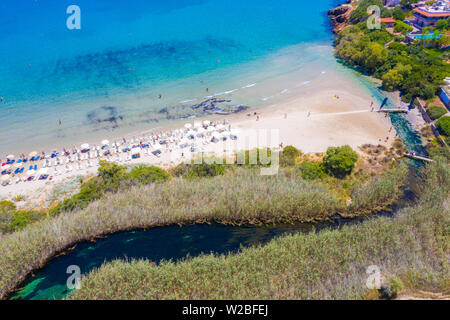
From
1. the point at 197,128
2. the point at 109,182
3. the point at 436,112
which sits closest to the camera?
the point at 109,182

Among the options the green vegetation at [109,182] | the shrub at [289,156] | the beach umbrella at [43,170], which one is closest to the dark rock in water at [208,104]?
the shrub at [289,156]

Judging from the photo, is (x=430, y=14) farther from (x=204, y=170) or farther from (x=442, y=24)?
(x=204, y=170)

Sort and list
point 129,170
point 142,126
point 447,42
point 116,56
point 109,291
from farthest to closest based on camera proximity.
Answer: point 116,56
point 447,42
point 142,126
point 129,170
point 109,291

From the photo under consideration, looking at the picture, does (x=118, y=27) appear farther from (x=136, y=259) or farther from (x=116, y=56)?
(x=136, y=259)

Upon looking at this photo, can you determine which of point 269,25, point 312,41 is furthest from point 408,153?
point 269,25

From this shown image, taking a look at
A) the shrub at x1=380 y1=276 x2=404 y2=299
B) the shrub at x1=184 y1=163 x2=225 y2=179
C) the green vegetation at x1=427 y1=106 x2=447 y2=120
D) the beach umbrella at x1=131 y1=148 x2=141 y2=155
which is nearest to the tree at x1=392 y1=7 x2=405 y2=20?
the green vegetation at x1=427 y1=106 x2=447 y2=120

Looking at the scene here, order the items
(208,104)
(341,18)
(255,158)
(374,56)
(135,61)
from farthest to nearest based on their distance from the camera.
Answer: (341,18), (135,61), (374,56), (208,104), (255,158)

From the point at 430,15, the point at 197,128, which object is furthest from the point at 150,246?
the point at 430,15
